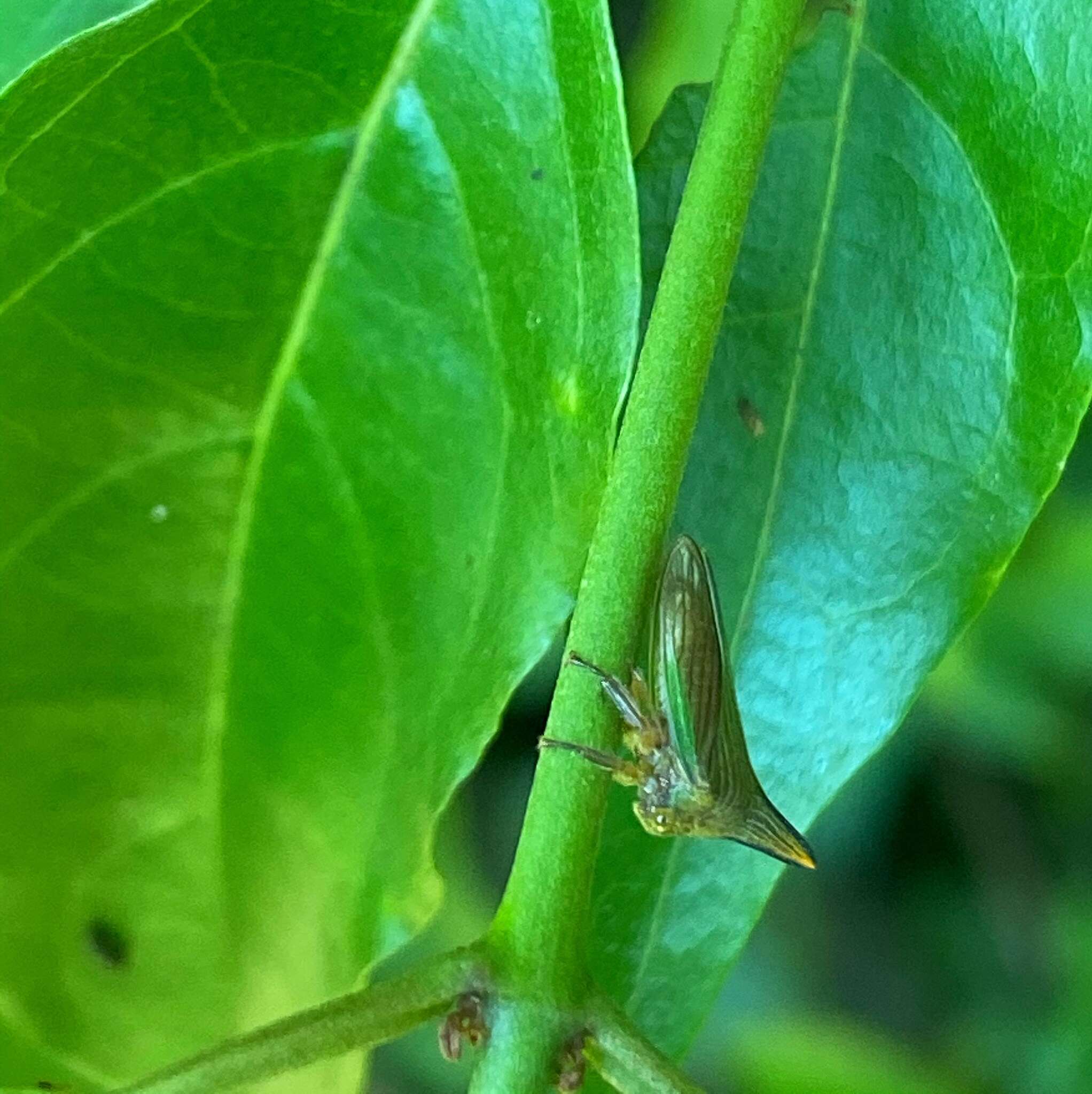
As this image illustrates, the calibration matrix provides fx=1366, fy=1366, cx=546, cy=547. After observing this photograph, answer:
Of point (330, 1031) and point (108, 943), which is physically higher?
point (330, 1031)

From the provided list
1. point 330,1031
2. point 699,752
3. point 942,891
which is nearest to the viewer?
point 330,1031

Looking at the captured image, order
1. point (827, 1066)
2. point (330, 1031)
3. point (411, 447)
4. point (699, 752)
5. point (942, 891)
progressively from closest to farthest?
point (330, 1031) < point (411, 447) < point (699, 752) < point (827, 1066) < point (942, 891)

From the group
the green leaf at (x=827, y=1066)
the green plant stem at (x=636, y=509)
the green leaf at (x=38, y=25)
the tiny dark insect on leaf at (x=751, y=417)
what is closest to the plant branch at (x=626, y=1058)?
the green plant stem at (x=636, y=509)

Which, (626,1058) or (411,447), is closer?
(626,1058)

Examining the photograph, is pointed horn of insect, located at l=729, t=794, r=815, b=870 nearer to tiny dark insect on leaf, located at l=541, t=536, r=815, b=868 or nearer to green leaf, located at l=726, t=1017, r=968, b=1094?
tiny dark insect on leaf, located at l=541, t=536, r=815, b=868

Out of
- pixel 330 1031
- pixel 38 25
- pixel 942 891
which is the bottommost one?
pixel 942 891

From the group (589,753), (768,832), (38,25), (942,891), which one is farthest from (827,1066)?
(38,25)

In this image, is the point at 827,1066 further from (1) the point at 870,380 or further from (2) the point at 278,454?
(2) the point at 278,454

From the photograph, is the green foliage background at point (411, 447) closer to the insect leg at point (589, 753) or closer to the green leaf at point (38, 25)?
the green leaf at point (38, 25)
